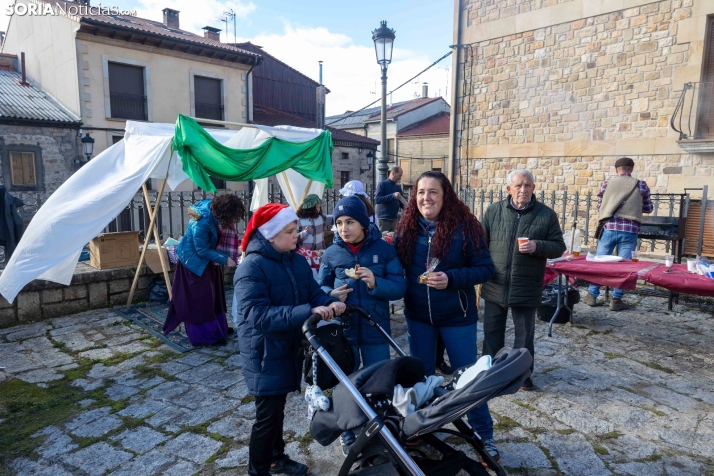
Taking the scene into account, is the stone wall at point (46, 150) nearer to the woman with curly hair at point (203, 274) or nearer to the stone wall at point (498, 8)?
the woman with curly hair at point (203, 274)

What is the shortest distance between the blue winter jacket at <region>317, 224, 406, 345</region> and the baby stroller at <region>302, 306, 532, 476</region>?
2.16 feet

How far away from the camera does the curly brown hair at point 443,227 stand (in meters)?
2.96

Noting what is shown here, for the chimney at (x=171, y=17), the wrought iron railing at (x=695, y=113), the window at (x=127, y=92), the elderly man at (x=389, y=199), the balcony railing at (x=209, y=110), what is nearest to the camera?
the elderly man at (x=389, y=199)

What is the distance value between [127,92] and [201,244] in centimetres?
1793

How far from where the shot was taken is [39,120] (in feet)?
55.2

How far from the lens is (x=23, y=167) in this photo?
16969 mm

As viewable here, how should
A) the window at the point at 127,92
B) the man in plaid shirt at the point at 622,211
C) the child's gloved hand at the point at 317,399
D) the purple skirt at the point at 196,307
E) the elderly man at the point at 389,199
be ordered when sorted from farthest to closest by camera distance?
the window at the point at 127,92
the elderly man at the point at 389,199
the man in plaid shirt at the point at 622,211
the purple skirt at the point at 196,307
the child's gloved hand at the point at 317,399

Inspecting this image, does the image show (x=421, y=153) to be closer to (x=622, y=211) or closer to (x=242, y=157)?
(x=622, y=211)

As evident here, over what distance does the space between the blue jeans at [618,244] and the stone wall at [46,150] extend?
17676mm

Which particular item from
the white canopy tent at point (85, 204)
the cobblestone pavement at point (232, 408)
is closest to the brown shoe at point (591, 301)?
the cobblestone pavement at point (232, 408)

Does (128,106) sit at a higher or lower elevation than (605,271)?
higher

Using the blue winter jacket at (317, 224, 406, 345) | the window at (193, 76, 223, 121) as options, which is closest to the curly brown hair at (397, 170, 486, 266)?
the blue winter jacket at (317, 224, 406, 345)

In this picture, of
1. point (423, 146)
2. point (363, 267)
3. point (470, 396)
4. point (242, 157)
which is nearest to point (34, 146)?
point (242, 157)

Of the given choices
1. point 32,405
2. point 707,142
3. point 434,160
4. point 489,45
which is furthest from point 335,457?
point 434,160
